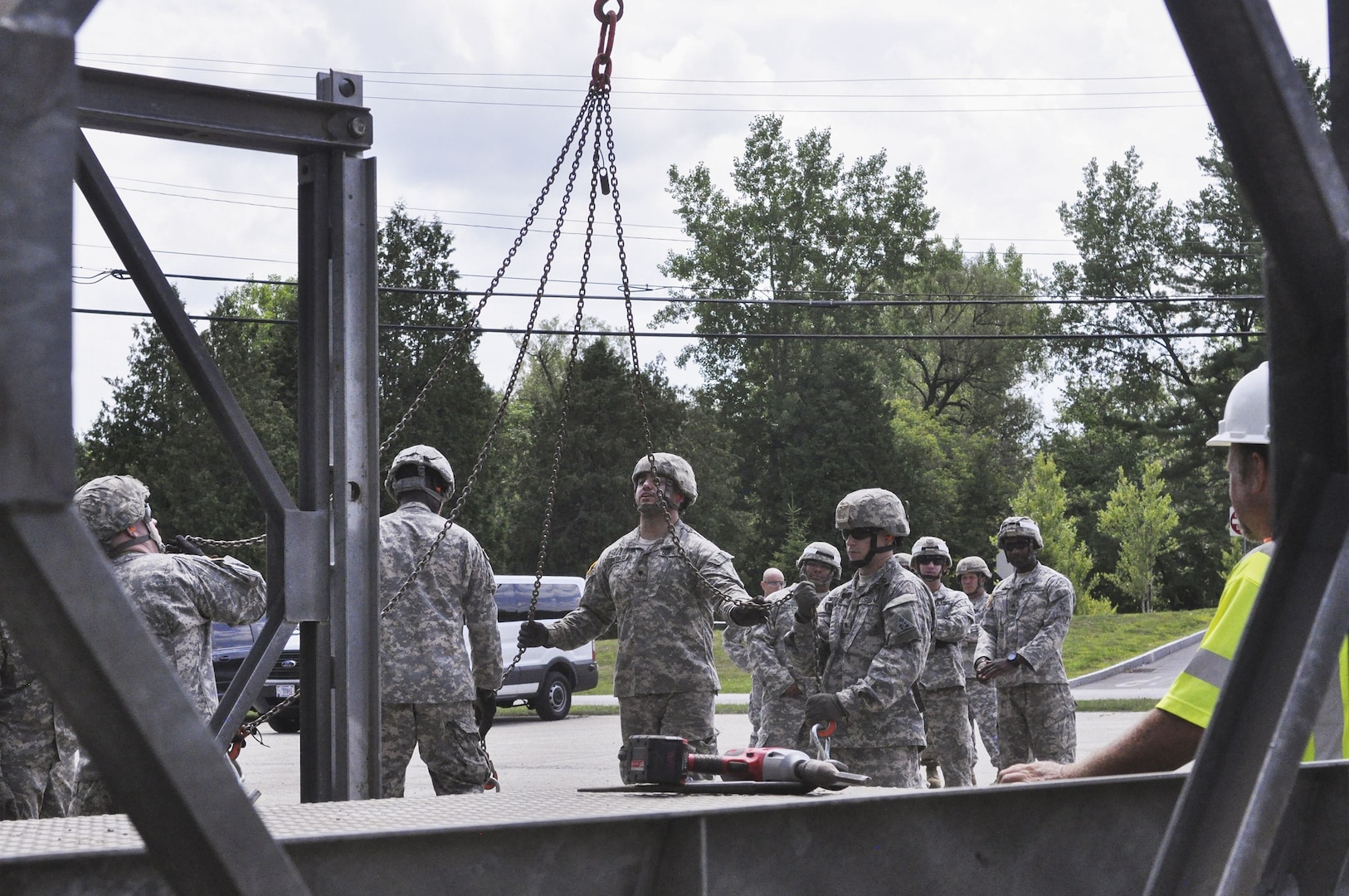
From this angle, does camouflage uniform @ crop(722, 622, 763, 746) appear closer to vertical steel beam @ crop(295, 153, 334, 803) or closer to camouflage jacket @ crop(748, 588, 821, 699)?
camouflage jacket @ crop(748, 588, 821, 699)

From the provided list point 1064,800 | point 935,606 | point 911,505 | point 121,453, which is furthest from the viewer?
point 911,505

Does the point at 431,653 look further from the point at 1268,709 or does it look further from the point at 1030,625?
the point at 1268,709

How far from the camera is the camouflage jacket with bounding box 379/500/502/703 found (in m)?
Result: 6.43

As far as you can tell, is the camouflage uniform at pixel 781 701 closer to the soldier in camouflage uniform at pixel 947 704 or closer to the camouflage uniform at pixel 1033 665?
the soldier in camouflage uniform at pixel 947 704

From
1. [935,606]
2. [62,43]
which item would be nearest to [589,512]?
[935,606]

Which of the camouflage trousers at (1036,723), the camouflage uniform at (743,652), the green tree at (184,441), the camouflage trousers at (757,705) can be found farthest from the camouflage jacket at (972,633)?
the green tree at (184,441)

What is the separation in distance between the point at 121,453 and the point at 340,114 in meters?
41.0

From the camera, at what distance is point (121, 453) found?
139ft

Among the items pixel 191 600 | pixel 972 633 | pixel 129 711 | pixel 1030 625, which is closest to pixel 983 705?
pixel 972 633

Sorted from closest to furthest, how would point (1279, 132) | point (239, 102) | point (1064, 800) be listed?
point (1279, 132), point (1064, 800), point (239, 102)

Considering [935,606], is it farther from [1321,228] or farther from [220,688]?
[220,688]

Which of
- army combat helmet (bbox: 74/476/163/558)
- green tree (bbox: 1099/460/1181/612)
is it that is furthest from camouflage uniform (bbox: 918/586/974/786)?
green tree (bbox: 1099/460/1181/612)

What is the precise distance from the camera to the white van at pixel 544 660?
20844mm

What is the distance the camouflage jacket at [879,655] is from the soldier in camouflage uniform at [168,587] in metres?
2.59
